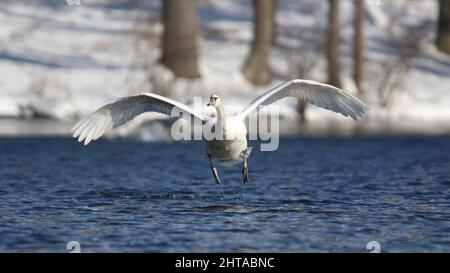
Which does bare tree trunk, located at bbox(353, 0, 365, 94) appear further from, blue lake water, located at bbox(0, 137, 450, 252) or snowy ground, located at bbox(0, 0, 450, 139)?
blue lake water, located at bbox(0, 137, 450, 252)

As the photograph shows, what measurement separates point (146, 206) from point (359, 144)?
11.2 meters

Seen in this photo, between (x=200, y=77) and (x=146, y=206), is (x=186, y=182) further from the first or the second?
(x=200, y=77)

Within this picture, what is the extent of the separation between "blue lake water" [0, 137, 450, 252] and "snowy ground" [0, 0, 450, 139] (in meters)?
5.81

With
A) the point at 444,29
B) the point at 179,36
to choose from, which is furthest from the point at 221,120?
the point at 444,29

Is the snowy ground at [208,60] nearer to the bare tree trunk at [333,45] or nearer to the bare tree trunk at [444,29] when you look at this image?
the bare tree trunk at [444,29]

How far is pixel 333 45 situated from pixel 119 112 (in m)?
20.9

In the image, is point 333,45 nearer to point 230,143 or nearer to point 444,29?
point 444,29

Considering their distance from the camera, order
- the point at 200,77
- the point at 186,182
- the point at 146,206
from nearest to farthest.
Result: the point at 146,206 < the point at 186,182 < the point at 200,77

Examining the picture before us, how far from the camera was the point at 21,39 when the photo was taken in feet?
120

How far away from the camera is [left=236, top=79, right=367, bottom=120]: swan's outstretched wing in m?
14.8

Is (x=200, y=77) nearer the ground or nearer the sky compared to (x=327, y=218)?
nearer the sky

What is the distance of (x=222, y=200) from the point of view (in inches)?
575

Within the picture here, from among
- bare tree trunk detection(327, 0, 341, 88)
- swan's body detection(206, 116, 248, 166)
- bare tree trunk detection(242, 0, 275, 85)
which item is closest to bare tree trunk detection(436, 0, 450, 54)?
bare tree trunk detection(327, 0, 341, 88)
